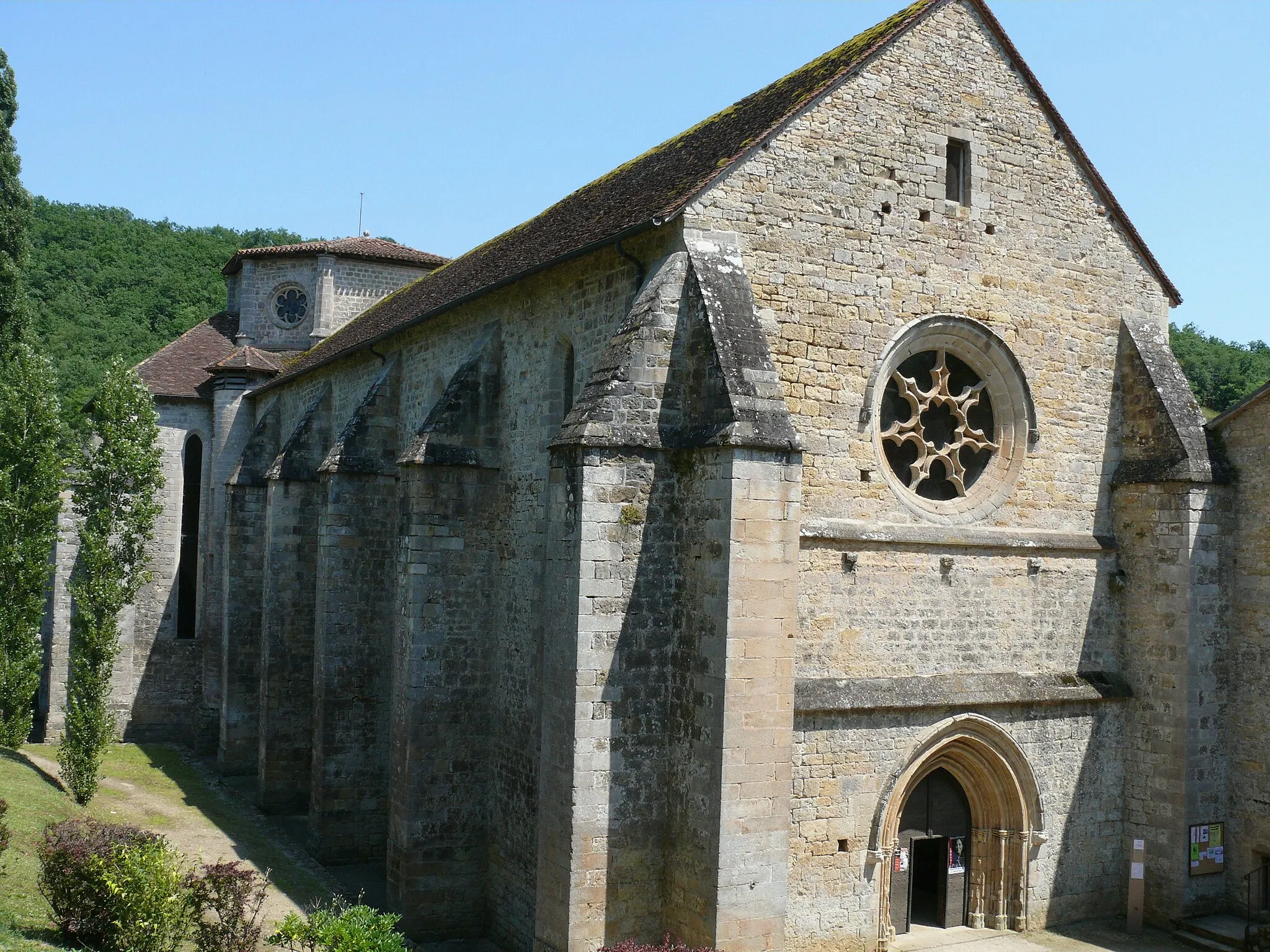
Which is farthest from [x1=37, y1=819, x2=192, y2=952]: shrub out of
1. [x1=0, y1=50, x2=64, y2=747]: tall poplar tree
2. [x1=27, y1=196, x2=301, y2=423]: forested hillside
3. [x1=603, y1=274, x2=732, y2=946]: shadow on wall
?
[x1=27, y1=196, x2=301, y2=423]: forested hillside

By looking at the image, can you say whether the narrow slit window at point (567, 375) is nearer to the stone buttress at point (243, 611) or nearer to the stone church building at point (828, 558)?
the stone church building at point (828, 558)

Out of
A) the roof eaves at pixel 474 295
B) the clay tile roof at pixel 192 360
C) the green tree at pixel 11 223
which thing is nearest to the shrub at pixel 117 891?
the roof eaves at pixel 474 295

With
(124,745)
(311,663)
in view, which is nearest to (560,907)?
(311,663)

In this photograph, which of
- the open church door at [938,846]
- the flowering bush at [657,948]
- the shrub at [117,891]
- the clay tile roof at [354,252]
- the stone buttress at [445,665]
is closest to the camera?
the flowering bush at [657,948]

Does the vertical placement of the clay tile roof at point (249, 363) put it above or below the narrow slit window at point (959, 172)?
below

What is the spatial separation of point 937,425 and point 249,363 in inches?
720

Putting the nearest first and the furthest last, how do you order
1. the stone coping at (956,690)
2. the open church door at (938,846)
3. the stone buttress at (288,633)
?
the stone coping at (956,690) → the open church door at (938,846) → the stone buttress at (288,633)

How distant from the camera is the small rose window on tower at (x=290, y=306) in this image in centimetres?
2909

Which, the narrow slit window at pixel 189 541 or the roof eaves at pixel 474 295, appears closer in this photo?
the roof eaves at pixel 474 295

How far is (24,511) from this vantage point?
64.1 feet

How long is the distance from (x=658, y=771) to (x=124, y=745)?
1886 cm

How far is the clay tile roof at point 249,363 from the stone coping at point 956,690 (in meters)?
18.7

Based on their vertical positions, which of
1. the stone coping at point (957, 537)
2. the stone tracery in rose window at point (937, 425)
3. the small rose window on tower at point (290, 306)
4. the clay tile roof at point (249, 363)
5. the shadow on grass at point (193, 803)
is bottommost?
the shadow on grass at point (193, 803)

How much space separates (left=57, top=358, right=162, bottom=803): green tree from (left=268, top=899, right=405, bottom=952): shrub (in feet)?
34.3
